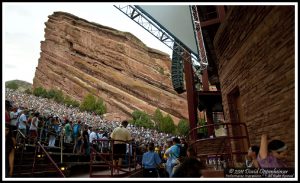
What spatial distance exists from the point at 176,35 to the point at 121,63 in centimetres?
6296

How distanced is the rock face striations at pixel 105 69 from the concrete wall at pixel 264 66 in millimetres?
57224

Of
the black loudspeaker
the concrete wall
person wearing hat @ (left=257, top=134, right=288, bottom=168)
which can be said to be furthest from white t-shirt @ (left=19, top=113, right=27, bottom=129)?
the black loudspeaker

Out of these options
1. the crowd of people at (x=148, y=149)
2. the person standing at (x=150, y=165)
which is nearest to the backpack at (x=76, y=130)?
the crowd of people at (x=148, y=149)

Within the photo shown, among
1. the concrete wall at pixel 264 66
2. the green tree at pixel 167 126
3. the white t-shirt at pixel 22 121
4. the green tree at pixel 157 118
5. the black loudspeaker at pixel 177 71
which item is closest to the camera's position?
the concrete wall at pixel 264 66

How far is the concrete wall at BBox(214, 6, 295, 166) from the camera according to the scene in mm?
4379

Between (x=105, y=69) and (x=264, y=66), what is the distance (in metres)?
71.7

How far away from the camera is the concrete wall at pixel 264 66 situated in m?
4.38

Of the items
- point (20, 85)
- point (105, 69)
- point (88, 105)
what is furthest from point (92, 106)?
point (20, 85)

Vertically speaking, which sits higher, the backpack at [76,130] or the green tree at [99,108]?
the green tree at [99,108]

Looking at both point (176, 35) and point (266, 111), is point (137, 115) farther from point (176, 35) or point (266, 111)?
point (266, 111)

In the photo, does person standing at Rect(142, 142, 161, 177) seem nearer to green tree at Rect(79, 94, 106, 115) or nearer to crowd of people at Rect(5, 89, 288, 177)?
crowd of people at Rect(5, 89, 288, 177)

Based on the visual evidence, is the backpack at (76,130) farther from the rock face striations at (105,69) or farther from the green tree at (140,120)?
the rock face striations at (105,69)

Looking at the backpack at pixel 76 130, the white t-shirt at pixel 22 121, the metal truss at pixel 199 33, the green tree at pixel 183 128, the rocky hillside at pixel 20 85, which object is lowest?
the green tree at pixel 183 128

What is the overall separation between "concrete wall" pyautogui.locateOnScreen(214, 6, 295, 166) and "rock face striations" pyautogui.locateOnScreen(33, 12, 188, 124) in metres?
57.2
